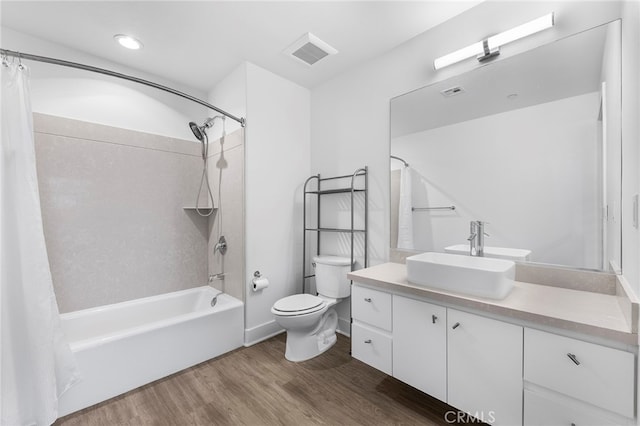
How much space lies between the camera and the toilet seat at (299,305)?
80.2 inches

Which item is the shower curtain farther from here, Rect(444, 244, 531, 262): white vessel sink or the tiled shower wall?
Rect(444, 244, 531, 262): white vessel sink

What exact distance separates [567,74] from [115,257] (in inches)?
138

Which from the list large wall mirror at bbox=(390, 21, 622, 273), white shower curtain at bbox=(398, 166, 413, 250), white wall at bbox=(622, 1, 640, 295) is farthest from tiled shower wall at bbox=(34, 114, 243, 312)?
white wall at bbox=(622, 1, 640, 295)

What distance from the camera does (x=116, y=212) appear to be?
7.77 feet

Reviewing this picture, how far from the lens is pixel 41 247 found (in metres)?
1.45

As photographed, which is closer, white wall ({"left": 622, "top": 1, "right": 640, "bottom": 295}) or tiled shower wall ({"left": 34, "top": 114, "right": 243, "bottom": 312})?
white wall ({"left": 622, "top": 1, "right": 640, "bottom": 295})

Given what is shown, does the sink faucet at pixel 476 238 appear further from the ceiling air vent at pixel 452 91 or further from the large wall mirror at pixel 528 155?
the ceiling air vent at pixel 452 91

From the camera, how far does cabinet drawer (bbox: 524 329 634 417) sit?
2.97 ft

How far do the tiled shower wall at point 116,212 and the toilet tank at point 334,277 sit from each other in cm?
79

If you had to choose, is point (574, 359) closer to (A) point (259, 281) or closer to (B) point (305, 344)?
(B) point (305, 344)

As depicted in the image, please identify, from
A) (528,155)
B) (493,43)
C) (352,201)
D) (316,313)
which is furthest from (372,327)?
(493,43)

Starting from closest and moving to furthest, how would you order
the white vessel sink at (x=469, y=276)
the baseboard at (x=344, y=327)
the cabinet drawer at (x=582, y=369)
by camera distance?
the cabinet drawer at (x=582, y=369) → the white vessel sink at (x=469, y=276) → the baseboard at (x=344, y=327)

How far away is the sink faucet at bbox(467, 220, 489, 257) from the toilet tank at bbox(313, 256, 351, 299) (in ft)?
3.28

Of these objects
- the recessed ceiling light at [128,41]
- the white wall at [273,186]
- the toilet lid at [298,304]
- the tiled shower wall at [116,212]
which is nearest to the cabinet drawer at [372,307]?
the toilet lid at [298,304]
